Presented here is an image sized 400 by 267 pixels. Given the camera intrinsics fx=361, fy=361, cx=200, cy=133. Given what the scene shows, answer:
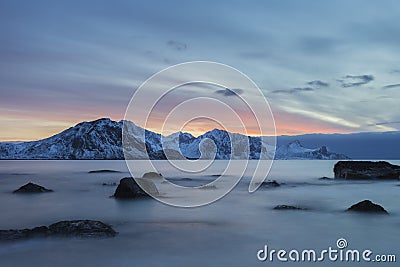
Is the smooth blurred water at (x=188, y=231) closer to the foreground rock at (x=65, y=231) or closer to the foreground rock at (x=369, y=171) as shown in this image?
the foreground rock at (x=65, y=231)

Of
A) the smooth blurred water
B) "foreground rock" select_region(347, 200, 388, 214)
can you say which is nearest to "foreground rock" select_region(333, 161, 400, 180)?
the smooth blurred water

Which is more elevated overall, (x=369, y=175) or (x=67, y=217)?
(x=369, y=175)

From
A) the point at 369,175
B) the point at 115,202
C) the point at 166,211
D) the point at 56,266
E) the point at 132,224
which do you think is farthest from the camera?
the point at 369,175

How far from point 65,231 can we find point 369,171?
38.9 meters

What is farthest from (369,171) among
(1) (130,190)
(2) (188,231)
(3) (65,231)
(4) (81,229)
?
(3) (65,231)

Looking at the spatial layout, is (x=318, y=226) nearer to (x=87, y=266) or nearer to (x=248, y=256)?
(x=248, y=256)

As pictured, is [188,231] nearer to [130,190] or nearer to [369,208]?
[130,190]

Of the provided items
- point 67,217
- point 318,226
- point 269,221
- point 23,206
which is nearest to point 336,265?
point 318,226

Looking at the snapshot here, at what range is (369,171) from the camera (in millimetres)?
42562

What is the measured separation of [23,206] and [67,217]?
4.43 metres

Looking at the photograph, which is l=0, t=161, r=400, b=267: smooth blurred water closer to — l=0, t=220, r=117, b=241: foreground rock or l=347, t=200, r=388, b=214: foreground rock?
l=0, t=220, r=117, b=241: foreground rock

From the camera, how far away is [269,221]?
56.4 feet

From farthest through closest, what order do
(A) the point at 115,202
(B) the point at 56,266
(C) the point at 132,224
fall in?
(A) the point at 115,202, (C) the point at 132,224, (B) the point at 56,266

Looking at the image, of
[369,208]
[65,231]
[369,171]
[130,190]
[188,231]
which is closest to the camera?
[65,231]
